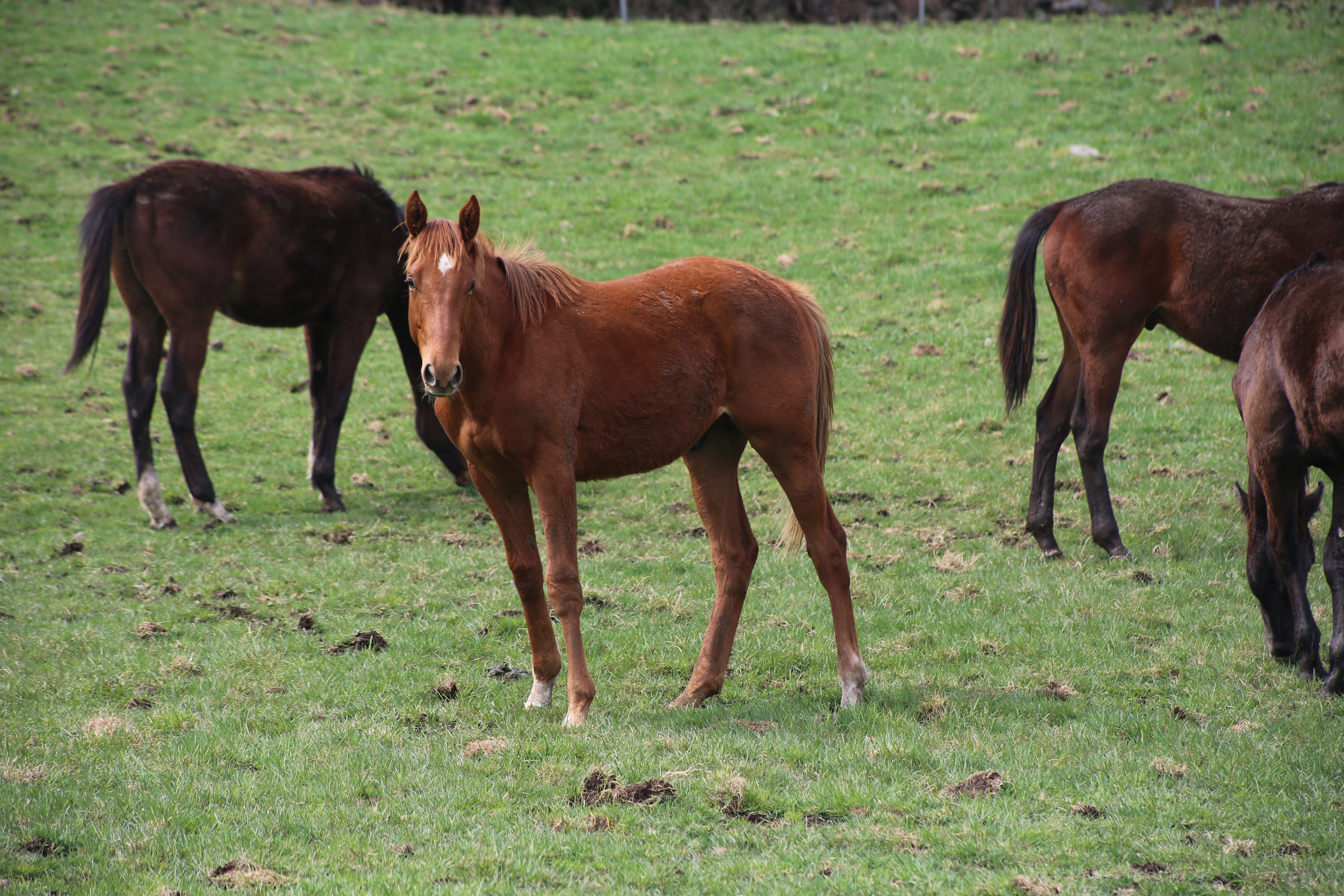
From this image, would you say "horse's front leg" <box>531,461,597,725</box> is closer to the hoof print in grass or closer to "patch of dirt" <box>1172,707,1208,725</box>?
the hoof print in grass

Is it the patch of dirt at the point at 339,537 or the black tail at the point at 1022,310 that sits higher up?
the black tail at the point at 1022,310

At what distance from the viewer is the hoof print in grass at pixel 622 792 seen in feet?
14.9

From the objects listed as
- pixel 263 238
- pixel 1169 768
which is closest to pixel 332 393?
pixel 263 238

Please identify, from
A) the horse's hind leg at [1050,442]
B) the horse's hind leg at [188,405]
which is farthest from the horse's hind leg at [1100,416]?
the horse's hind leg at [188,405]

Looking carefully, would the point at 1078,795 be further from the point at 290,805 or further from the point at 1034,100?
the point at 1034,100

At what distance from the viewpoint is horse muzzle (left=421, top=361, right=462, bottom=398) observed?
472 centimetres

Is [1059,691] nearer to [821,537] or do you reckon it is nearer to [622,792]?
[821,537]

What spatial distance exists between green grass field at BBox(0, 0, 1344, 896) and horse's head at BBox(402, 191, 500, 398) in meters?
1.84

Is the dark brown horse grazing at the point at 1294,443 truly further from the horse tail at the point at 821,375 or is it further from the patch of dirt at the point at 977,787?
the horse tail at the point at 821,375

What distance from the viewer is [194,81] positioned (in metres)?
20.9

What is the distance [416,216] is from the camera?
505 centimetres

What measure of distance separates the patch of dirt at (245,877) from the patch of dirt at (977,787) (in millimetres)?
2692

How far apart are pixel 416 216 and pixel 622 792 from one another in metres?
2.80

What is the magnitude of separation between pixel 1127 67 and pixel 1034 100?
2.17m
